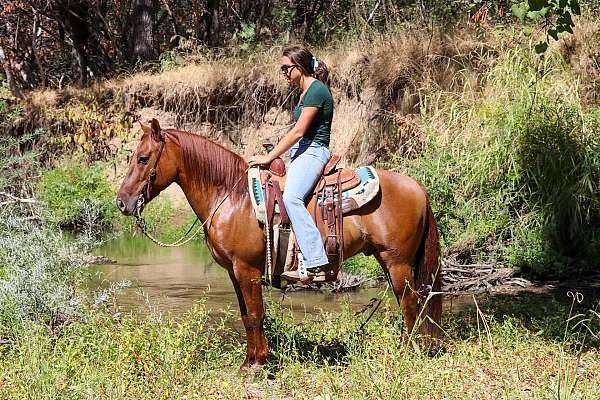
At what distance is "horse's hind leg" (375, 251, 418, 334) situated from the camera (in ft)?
20.5

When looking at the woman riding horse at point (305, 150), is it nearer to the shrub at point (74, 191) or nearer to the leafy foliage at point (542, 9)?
the leafy foliage at point (542, 9)

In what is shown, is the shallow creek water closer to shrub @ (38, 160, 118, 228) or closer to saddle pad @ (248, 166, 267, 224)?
shrub @ (38, 160, 118, 228)

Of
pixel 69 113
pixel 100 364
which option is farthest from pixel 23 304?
pixel 69 113

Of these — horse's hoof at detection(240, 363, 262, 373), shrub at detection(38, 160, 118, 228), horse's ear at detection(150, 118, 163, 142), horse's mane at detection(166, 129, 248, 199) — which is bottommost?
shrub at detection(38, 160, 118, 228)

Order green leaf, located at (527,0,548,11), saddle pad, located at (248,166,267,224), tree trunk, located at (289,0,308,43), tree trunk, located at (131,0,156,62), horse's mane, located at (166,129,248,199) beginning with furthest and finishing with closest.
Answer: tree trunk, located at (131,0,156,62) < tree trunk, located at (289,0,308,43) < horse's mane, located at (166,129,248,199) < saddle pad, located at (248,166,267,224) < green leaf, located at (527,0,548,11)

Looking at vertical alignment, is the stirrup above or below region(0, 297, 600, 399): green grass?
above

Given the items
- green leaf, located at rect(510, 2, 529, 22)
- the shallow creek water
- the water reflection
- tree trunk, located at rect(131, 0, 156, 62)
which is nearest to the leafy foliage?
green leaf, located at rect(510, 2, 529, 22)

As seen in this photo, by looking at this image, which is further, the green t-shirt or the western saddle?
the western saddle

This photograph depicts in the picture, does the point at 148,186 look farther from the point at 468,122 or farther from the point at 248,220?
the point at 468,122

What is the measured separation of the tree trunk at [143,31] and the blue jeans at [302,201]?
14.4 meters

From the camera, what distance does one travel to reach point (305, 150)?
6129 mm

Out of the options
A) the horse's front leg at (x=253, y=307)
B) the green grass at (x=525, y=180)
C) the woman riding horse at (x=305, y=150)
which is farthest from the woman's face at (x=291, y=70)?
the green grass at (x=525, y=180)

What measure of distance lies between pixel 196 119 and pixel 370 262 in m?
8.23

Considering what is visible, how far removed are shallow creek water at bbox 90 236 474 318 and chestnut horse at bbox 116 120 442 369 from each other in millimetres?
1049
